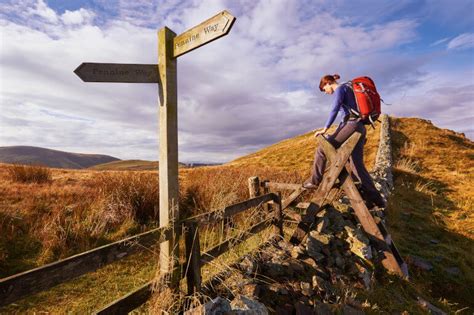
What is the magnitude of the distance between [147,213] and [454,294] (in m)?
7.52

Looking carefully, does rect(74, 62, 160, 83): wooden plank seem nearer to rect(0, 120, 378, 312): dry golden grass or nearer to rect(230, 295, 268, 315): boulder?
rect(0, 120, 378, 312): dry golden grass

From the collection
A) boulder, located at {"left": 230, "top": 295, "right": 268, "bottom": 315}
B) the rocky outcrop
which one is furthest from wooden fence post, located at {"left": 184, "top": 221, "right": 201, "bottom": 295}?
boulder, located at {"left": 230, "top": 295, "right": 268, "bottom": 315}

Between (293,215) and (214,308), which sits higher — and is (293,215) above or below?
above

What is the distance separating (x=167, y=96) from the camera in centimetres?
321

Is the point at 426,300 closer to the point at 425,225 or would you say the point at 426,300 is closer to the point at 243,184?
the point at 425,225

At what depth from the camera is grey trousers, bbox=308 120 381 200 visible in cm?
496

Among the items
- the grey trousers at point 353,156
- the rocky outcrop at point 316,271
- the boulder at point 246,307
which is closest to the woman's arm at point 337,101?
the grey trousers at point 353,156

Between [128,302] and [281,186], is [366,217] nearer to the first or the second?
[281,186]

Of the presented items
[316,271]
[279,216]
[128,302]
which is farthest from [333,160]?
[128,302]

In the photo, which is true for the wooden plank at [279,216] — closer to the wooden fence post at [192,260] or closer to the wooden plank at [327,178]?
the wooden plank at [327,178]

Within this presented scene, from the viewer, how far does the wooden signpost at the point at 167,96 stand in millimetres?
3018

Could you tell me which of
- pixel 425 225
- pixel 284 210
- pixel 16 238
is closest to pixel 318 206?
pixel 284 210

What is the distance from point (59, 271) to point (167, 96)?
6.71ft

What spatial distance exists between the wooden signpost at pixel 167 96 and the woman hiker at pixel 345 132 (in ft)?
9.30
